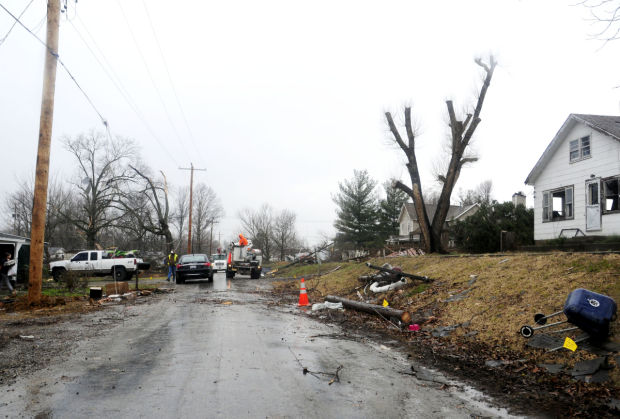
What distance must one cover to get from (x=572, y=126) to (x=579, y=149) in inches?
51.1

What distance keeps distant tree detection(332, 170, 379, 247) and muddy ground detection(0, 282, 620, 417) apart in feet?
116

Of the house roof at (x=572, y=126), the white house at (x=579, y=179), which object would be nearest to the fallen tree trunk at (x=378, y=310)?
the white house at (x=579, y=179)

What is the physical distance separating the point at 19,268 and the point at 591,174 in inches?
1152

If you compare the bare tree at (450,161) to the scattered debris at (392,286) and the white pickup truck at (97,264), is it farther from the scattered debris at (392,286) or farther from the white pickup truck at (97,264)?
the white pickup truck at (97,264)

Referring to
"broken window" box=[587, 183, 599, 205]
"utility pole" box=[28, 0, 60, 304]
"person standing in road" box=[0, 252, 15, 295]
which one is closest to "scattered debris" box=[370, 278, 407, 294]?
"utility pole" box=[28, 0, 60, 304]

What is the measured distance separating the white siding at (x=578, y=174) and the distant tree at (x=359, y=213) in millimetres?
24701

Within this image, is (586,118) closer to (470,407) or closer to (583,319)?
(583,319)

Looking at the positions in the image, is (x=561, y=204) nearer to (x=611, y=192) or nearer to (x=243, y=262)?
(x=611, y=192)

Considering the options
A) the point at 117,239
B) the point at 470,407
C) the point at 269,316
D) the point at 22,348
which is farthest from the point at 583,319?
the point at 117,239

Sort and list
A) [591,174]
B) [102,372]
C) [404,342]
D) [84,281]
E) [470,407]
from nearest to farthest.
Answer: [470,407]
[102,372]
[404,342]
[591,174]
[84,281]

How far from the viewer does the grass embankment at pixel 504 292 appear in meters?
7.48

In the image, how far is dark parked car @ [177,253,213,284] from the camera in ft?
82.1

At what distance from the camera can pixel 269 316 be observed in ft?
37.6

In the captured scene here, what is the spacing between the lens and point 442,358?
695cm
